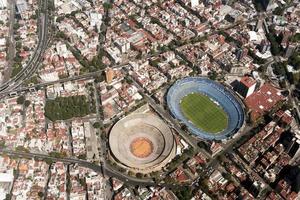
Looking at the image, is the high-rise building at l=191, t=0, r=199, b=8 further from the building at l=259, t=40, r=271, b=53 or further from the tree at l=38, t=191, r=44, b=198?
the tree at l=38, t=191, r=44, b=198

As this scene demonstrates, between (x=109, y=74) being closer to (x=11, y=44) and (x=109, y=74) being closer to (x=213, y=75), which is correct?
(x=213, y=75)

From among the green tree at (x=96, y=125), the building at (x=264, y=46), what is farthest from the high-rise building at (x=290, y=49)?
the green tree at (x=96, y=125)

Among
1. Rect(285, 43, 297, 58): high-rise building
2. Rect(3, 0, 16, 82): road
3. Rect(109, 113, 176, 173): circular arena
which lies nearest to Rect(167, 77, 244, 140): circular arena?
Rect(109, 113, 176, 173): circular arena

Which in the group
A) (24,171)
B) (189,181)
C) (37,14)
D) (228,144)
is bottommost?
(189,181)

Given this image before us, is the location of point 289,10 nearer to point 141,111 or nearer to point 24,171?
point 141,111

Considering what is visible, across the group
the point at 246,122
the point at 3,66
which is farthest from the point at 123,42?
the point at 246,122

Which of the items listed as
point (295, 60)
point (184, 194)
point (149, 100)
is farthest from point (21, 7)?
point (295, 60)

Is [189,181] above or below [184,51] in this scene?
below
